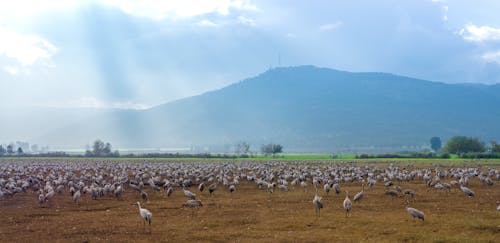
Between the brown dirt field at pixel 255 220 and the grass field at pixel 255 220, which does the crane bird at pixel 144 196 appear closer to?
the grass field at pixel 255 220

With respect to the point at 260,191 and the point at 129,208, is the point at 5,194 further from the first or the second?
the point at 260,191

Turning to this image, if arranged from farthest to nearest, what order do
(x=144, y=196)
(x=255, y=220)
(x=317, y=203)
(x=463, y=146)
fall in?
1. (x=463, y=146)
2. (x=144, y=196)
3. (x=317, y=203)
4. (x=255, y=220)

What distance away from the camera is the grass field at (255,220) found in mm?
19125

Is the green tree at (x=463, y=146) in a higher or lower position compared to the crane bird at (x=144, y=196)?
higher

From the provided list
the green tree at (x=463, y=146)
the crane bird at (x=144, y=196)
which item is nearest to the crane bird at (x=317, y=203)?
the crane bird at (x=144, y=196)

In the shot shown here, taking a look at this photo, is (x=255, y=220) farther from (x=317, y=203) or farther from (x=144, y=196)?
(x=144, y=196)

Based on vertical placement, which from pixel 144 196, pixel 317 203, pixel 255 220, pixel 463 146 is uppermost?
pixel 463 146

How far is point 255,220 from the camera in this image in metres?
23.0

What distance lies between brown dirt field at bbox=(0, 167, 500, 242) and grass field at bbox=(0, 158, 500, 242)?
1.5 inches

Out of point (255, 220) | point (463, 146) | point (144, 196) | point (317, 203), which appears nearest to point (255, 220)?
point (255, 220)

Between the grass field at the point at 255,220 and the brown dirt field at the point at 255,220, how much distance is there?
38 mm

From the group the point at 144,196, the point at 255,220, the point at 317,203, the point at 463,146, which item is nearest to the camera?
the point at 255,220

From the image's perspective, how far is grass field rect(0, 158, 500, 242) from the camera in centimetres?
1912

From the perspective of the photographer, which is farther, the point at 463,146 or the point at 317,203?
the point at 463,146
